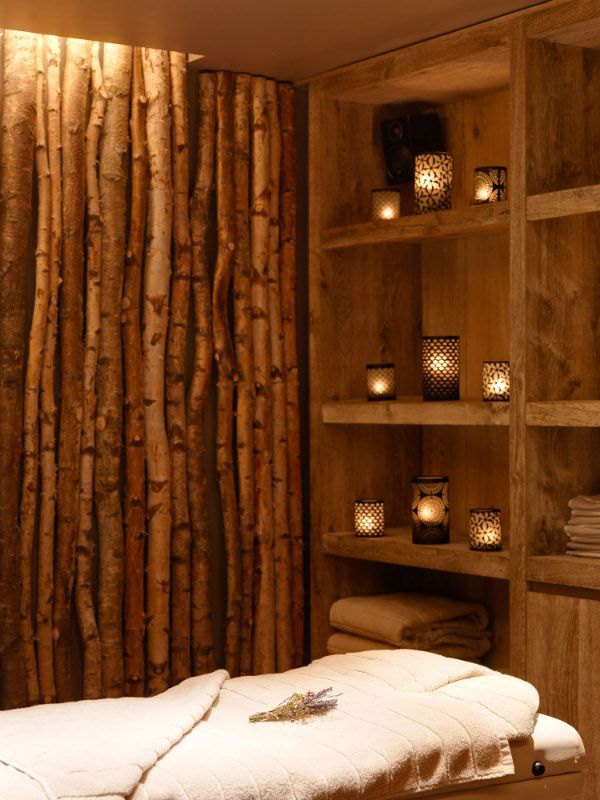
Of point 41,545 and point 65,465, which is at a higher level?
point 65,465

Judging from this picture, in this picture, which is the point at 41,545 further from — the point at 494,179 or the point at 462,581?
the point at 494,179

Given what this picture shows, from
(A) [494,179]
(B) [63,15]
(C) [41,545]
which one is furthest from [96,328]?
(A) [494,179]

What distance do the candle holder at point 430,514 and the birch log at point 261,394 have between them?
0.55 m

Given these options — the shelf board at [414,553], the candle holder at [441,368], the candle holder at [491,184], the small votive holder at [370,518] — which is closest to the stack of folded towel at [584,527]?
the shelf board at [414,553]

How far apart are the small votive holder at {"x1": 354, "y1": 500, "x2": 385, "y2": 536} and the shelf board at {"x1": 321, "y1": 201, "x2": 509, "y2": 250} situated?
88 centimetres

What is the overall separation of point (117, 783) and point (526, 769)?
92cm

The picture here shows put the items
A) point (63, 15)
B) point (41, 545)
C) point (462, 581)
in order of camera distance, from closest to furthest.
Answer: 1. point (63, 15)
2. point (41, 545)
3. point (462, 581)

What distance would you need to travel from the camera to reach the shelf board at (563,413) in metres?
3.25

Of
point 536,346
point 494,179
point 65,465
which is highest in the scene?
point 494,179

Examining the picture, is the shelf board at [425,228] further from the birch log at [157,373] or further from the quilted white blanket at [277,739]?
the quilted white blanket at [277,739]

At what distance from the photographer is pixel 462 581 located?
4.21 meters

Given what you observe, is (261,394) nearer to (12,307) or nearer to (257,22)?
(12,307)

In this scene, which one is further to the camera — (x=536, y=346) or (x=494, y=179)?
(x=494, y=179)

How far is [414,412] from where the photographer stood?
3.88 metres
